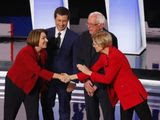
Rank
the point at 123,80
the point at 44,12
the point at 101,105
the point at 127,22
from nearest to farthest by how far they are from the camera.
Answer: the point at 123,80 < the point at 101,105 < the point at 44,12 < the point at 127,22

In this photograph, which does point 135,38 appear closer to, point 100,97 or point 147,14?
point 147,14

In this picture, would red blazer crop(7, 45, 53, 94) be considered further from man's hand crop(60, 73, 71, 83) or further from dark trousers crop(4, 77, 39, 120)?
man's hand crop(60, 73, 71, 83)

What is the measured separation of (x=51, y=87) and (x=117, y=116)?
0.88 meters

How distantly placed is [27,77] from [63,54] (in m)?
0.51

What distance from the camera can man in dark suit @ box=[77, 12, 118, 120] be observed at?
3686 mm

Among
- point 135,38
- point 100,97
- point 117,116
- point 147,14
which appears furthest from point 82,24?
point 100,97

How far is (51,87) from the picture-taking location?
4.06 metres

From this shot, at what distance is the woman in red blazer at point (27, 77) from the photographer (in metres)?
3.61

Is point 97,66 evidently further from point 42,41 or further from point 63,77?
point 42,41

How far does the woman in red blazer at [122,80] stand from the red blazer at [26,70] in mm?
539

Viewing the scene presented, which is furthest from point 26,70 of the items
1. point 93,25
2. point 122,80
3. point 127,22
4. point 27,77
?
point 127,22

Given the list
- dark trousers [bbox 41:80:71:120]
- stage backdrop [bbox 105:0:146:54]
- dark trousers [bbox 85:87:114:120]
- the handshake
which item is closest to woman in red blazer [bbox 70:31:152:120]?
dark trousers [bbox 85:87:114:120]

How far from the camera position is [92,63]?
3844 millimetres

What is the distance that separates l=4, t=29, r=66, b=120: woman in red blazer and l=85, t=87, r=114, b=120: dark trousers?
1.62ft
